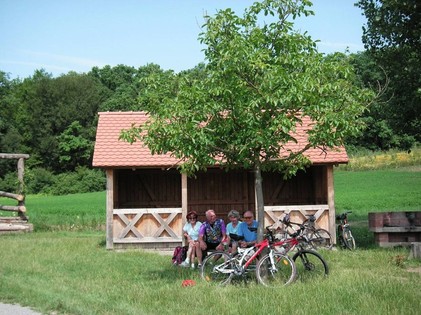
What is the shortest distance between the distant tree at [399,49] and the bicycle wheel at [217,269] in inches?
309

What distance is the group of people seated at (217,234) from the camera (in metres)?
12.1

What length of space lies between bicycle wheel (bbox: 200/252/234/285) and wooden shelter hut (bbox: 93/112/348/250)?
5.09 metres

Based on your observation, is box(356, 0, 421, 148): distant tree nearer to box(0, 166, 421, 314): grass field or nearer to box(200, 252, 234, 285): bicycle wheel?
box(0, 166, 421, 314): grass field

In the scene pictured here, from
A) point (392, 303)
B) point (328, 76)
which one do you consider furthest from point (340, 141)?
point (392, 303)

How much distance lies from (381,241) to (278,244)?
21.3 ft

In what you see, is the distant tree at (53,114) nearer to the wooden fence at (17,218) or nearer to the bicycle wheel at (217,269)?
the wooden fence at (17,218)

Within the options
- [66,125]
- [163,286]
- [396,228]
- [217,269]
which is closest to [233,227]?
[217,269]

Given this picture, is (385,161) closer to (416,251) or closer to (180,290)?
(416,251)

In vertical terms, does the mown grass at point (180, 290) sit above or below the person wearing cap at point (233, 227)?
below

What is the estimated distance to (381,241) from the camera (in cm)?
1622

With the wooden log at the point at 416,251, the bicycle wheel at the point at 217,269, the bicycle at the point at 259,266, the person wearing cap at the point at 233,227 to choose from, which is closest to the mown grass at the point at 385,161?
the wooden log at the point at 416,251

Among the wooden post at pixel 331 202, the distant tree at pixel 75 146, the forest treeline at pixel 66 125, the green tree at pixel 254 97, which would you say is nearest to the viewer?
the green tree at pixel 254 97

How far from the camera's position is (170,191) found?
66.7 ft

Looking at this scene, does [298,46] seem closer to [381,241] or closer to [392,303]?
[392,303]
